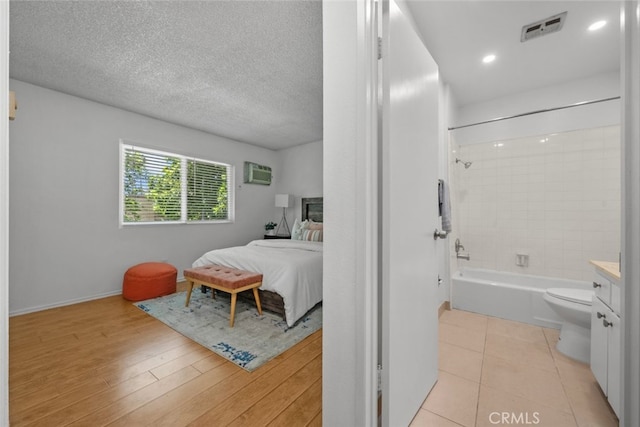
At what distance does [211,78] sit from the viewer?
251 cm

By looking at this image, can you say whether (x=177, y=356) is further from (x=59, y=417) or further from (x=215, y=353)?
(x=59, y=417)

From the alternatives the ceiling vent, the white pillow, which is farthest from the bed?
the ceiling vent

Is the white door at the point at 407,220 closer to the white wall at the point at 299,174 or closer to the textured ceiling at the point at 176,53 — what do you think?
the textured ceiling at the point at 176,53

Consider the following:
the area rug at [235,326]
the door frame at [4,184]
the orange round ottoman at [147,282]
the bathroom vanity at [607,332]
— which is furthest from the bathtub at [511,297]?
the orange round ottoman at [147,282]

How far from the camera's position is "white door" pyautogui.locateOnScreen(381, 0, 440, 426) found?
1.02 m

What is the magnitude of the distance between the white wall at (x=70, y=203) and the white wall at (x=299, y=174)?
81.7 inches

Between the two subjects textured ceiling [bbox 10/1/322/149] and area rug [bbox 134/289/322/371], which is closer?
textured ceiling [bbox 10/1/322/149]

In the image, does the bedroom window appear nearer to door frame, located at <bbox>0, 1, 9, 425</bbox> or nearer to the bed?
the bed

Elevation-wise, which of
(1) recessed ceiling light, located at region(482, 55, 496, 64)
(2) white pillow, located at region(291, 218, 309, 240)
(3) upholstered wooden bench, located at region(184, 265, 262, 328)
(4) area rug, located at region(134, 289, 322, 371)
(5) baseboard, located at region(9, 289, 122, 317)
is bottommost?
(4) area rug, located at region(134, 289, 322, 371)

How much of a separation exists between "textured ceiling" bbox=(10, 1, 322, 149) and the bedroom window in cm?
70

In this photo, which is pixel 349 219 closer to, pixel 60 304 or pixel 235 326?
pixel 235 326

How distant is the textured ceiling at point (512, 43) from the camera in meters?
1.77

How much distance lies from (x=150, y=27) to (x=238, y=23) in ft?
2.16

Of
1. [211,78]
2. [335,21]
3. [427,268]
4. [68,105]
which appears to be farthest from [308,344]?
[68,105]
